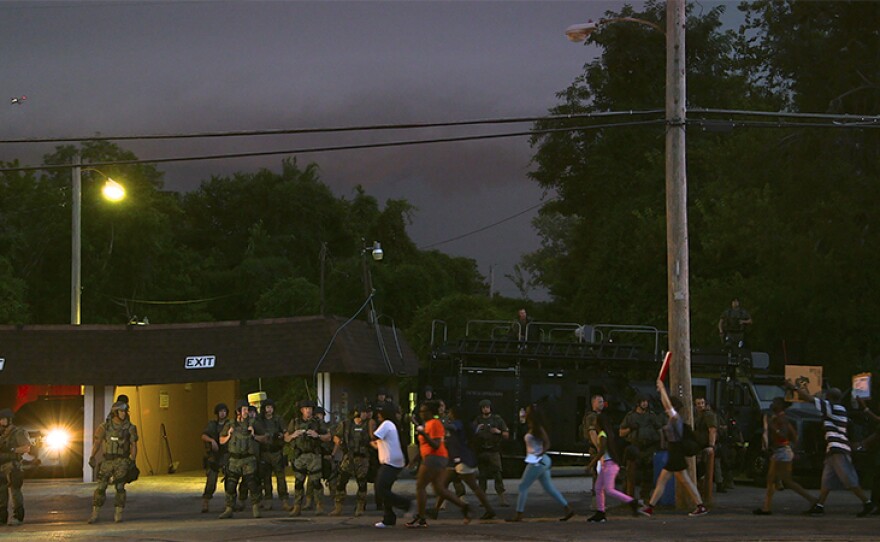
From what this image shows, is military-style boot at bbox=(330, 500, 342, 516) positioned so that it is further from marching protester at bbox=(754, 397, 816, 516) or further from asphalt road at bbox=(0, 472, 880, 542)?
marching protester at bbox=(754, 397, 816, 516)

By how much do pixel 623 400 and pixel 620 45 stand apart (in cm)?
2700

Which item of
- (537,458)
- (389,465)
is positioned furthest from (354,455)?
(537,458)

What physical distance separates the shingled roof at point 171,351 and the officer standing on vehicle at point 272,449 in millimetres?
6207

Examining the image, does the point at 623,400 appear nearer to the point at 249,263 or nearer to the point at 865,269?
the point at 865,269

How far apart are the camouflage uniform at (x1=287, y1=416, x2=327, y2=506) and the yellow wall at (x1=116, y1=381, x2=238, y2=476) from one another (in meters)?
10.4

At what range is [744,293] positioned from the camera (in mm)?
37312

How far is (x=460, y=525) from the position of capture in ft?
58.4

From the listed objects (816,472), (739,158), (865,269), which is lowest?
(816,472)

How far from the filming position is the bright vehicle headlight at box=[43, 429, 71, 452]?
Answer: 3034cm

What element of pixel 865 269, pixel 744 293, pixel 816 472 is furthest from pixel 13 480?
pixel 744 293

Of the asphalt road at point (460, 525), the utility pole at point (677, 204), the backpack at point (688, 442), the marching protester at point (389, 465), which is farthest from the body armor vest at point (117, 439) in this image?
the utility pole at point (677, 204)

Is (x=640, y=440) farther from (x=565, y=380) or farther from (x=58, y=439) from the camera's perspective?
(x=58, y=439)

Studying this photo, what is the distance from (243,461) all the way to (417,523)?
138 inches

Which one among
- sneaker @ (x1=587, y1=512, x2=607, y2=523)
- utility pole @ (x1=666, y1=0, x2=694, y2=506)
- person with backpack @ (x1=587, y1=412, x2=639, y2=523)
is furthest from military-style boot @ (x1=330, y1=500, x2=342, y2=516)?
utility pole @ (x1=666, y1=0, x2=694, y2=506)
